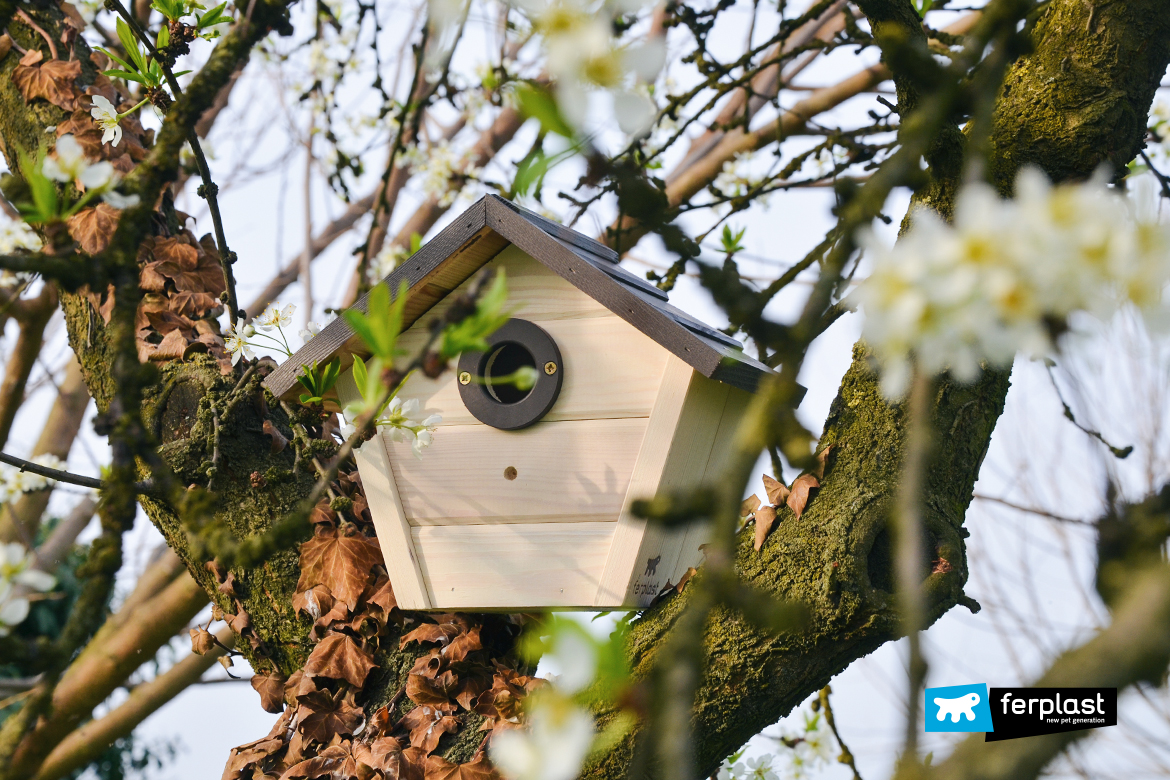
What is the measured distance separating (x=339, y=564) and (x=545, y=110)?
103 cm

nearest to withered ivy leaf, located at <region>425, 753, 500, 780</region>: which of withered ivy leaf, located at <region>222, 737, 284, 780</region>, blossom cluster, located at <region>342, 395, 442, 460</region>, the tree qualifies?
the tree

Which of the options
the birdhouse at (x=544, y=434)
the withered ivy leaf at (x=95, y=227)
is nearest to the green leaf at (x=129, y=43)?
the withered ivy leaf at (x=95, y=227)

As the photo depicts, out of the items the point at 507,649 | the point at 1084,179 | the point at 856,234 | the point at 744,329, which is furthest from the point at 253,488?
the point at 1084,179

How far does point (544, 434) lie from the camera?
125 centimetres

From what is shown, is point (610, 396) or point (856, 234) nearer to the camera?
point (856, 234)

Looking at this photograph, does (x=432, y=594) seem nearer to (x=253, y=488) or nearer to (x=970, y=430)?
(x=253, y=488)

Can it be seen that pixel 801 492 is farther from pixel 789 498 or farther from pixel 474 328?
pixel 474 328

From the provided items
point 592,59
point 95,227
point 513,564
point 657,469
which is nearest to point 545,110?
point 592,59

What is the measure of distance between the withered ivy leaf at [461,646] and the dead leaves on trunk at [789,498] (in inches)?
17.2

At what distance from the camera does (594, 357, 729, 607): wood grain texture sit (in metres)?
1.17

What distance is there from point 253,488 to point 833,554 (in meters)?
0.87

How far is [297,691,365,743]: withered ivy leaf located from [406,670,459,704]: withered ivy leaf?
0.09m

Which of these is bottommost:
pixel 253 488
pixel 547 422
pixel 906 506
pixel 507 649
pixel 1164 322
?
pixel 906 506

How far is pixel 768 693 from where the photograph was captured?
3.59ft
